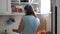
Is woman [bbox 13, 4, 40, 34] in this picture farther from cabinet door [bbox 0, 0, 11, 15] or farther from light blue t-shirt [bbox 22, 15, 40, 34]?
cabinet door [bbox 0, 0, 11, 15]

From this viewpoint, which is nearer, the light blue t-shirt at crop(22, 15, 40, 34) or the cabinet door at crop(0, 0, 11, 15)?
the light blue t-shirt at crop(22, 15, 40, 34)

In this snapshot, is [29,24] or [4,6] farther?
[4,6]

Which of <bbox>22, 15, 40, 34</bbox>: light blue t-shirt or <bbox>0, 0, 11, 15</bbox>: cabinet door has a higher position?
<bbox>0, 0, 11, 15</bbox>: cabinet door

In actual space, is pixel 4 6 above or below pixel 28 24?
above

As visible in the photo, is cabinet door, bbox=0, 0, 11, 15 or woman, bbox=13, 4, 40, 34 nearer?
woman, bbox=13, 4, 40, 34

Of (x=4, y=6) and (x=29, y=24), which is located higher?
(x=4, y=6)

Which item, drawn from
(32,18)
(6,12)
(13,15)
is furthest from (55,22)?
(13,15)

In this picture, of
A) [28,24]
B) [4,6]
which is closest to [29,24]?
[28,24]

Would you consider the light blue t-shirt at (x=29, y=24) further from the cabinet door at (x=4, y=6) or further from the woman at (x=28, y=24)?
the cabinet door at (x=4, y=6)

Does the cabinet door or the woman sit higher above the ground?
the cabinet door

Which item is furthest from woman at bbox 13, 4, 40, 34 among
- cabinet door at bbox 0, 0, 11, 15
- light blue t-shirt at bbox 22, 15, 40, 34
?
cabinet door at bbox 0, 0, 11, 15

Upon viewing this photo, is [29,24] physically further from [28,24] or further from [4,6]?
[4,6]

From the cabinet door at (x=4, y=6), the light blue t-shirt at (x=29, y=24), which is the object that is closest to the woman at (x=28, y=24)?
the light blue t-shirt at (x=29, y=24)

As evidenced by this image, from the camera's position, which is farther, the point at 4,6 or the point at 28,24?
the point at 4,6
